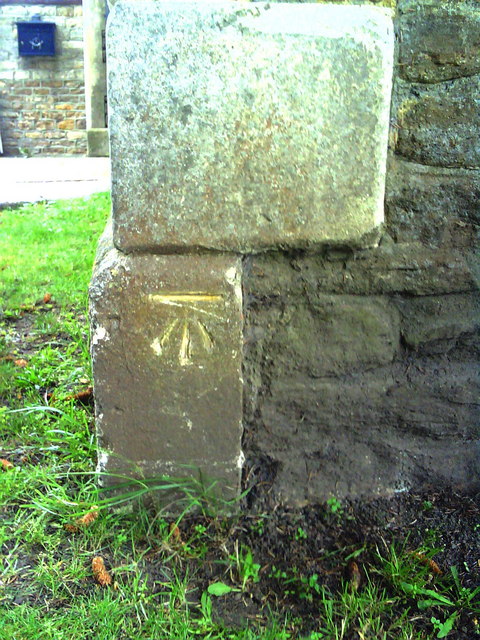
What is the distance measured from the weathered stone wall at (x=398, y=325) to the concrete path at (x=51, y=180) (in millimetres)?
4833

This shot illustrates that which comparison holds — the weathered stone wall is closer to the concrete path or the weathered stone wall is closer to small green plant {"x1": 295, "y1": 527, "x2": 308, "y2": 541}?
small green plant {"x1": 295, "y1": 527, "x2": 308, "y2": 541}

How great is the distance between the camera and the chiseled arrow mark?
4.89ft

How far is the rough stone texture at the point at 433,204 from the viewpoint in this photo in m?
1.51

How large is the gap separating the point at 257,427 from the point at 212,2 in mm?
995

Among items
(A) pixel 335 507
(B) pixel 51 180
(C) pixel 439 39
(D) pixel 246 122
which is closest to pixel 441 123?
(C) pixel 439 39

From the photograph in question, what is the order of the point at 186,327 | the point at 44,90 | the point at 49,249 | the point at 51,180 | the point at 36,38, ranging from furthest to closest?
the point at 44,90
the point at 36,38
the point at 51,180
the point at 49,249
the point at 186,327

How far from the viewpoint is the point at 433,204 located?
153cm

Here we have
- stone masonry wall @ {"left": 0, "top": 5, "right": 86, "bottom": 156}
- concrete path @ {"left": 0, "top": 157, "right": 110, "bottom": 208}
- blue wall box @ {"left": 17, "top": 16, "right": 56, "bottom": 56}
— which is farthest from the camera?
stone masonry wall @ {"left": 0, "top": 5, "right": 86, "bottom": 156}

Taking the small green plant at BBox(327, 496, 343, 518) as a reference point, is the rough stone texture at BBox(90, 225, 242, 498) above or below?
above

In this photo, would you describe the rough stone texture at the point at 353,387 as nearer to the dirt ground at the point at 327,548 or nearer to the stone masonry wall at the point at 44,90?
the dirt ground at the point at 327,548

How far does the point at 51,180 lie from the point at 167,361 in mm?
6433

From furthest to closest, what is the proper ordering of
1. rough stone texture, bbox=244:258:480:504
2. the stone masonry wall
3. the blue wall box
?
1. the stone masonry wall
2. the blue wall box
3. rough stone texture, bbox=244:258:480:504

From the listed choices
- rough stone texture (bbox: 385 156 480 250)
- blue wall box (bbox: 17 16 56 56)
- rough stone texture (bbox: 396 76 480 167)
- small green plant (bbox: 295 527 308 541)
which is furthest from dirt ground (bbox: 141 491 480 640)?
blue wall box (bbox: 17 16 56 56)

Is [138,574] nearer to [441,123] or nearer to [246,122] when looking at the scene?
[246,122]
